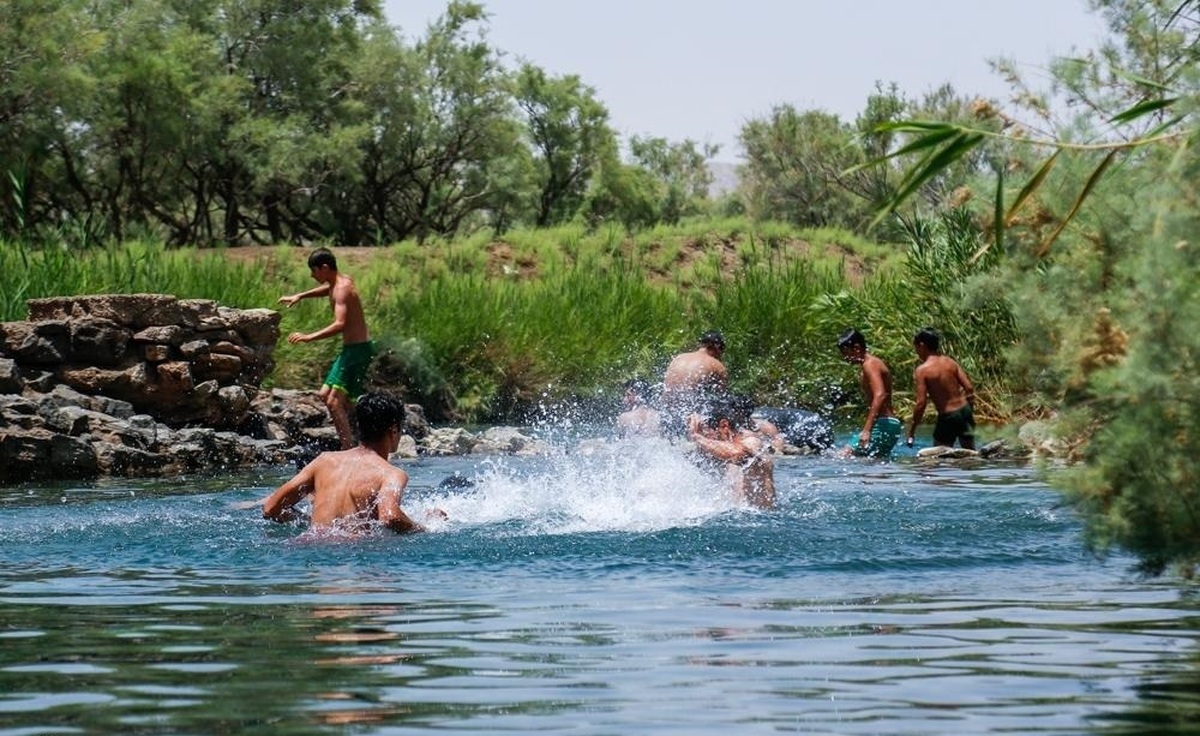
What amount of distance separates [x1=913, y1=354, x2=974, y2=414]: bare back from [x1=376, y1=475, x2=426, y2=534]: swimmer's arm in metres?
10.1

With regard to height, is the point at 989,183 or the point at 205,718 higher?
the point at 989,183

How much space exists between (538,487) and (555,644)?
27.3 ft

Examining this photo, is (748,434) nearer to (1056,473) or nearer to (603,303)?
(1056,473)

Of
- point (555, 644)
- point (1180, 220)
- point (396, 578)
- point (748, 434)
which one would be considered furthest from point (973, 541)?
point (1180, 220)

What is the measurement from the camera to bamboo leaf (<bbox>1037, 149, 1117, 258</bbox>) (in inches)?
250

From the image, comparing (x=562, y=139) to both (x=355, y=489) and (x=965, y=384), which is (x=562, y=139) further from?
(x=355, y=489)

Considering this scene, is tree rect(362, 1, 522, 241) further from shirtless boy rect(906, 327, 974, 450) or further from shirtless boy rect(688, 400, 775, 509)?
shirtless boy rect(688, 400, 775, 509)

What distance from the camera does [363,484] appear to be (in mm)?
11062

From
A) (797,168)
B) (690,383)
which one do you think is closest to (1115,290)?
(690,383)

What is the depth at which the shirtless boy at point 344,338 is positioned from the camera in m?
17.6

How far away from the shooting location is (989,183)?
22.7 feet

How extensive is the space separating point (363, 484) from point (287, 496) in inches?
24.6

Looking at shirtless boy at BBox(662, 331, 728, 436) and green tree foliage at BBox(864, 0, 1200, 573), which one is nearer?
green tree foliage at BBox(864, 0, 1200, 573)

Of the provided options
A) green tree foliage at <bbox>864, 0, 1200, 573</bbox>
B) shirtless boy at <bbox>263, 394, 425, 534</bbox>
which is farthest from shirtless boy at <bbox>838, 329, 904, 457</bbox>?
green tree foliage at <bbox>864, 0, 1200, 573</bbox>
